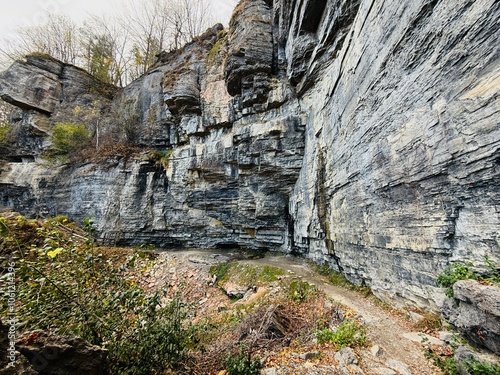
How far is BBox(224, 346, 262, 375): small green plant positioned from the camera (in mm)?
3521

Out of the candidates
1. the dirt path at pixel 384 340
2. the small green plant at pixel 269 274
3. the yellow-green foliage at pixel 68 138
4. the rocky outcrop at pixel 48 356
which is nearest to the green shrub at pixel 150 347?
the rocky outcrop at pixel 48 356

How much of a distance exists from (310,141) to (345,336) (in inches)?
342

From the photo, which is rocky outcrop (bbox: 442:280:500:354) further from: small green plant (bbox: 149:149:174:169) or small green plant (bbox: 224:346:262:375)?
small green plant (bbox: 149:149:174:169)

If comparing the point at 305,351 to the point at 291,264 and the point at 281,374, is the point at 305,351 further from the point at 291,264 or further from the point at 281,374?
the point at 291,264

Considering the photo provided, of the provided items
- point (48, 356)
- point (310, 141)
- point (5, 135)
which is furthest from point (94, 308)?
point (5, 135)

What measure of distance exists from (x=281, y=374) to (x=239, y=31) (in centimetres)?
1742

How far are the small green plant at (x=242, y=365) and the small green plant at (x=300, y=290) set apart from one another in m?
3.41

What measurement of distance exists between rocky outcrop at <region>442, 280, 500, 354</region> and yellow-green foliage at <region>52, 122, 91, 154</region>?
77.5ft

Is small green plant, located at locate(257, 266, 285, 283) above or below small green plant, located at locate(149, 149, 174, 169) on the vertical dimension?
below

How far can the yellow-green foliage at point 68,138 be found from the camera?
18.1 m

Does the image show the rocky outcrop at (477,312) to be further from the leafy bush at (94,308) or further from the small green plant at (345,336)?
the leafy bush at (94,308)

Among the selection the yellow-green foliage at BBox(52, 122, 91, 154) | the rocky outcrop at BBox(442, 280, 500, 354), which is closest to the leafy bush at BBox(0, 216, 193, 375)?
the rocky outcrop at BBox(442, 280, 500, 354)

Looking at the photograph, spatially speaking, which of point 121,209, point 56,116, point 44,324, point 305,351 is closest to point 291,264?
point 305,351

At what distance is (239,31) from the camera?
14.4 metres
